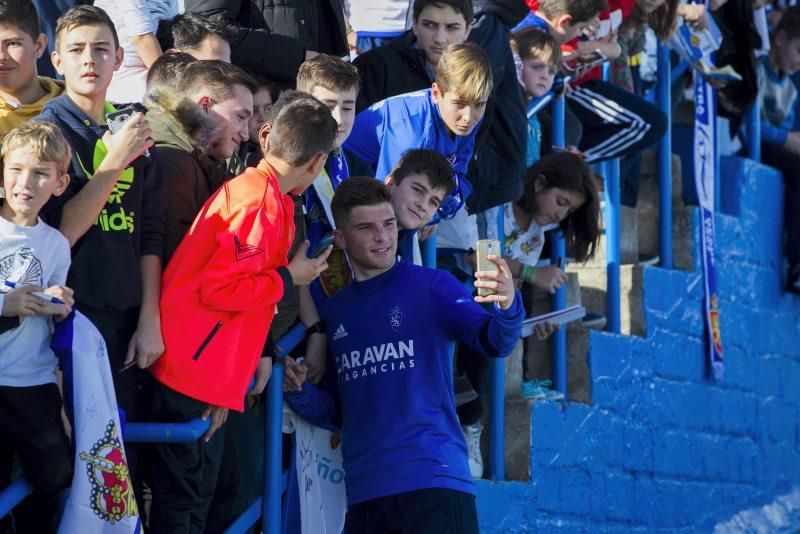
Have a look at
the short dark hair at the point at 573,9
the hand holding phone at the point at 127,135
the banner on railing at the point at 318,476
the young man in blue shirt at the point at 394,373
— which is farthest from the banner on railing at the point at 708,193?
the hand holding phone at the point at 127,135

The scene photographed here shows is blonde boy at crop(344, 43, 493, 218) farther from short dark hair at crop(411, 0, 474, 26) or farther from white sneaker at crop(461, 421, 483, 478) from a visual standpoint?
white sneaker at crop(461, 421, 483, 478)

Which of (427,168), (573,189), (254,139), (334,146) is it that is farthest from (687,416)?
(254,139)

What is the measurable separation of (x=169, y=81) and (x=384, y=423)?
1141mm

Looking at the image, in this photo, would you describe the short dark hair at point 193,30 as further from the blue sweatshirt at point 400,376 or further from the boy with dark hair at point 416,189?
the blue sweatshirt at point 400,376

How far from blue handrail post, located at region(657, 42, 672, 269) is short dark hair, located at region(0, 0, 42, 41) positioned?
457cm

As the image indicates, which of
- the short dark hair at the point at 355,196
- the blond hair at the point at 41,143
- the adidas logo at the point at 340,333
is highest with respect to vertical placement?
the blond hair at the point at 41,143

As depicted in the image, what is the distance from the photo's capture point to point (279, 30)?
5.58 m

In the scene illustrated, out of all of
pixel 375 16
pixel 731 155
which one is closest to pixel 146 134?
pixel 375 16

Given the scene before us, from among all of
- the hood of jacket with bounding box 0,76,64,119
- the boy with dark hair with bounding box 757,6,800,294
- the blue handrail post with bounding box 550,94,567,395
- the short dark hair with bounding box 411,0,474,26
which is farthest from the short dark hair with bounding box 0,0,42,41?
the boy with dark hair with bounding box 757,6,800,294

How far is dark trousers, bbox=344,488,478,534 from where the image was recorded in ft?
14.0

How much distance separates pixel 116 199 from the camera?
12.9 ft

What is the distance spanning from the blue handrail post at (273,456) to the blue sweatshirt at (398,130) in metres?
1.08

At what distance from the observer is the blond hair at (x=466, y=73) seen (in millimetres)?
5098

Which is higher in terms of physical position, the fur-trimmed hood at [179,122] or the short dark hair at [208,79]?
the short dark hair at [208,79]
